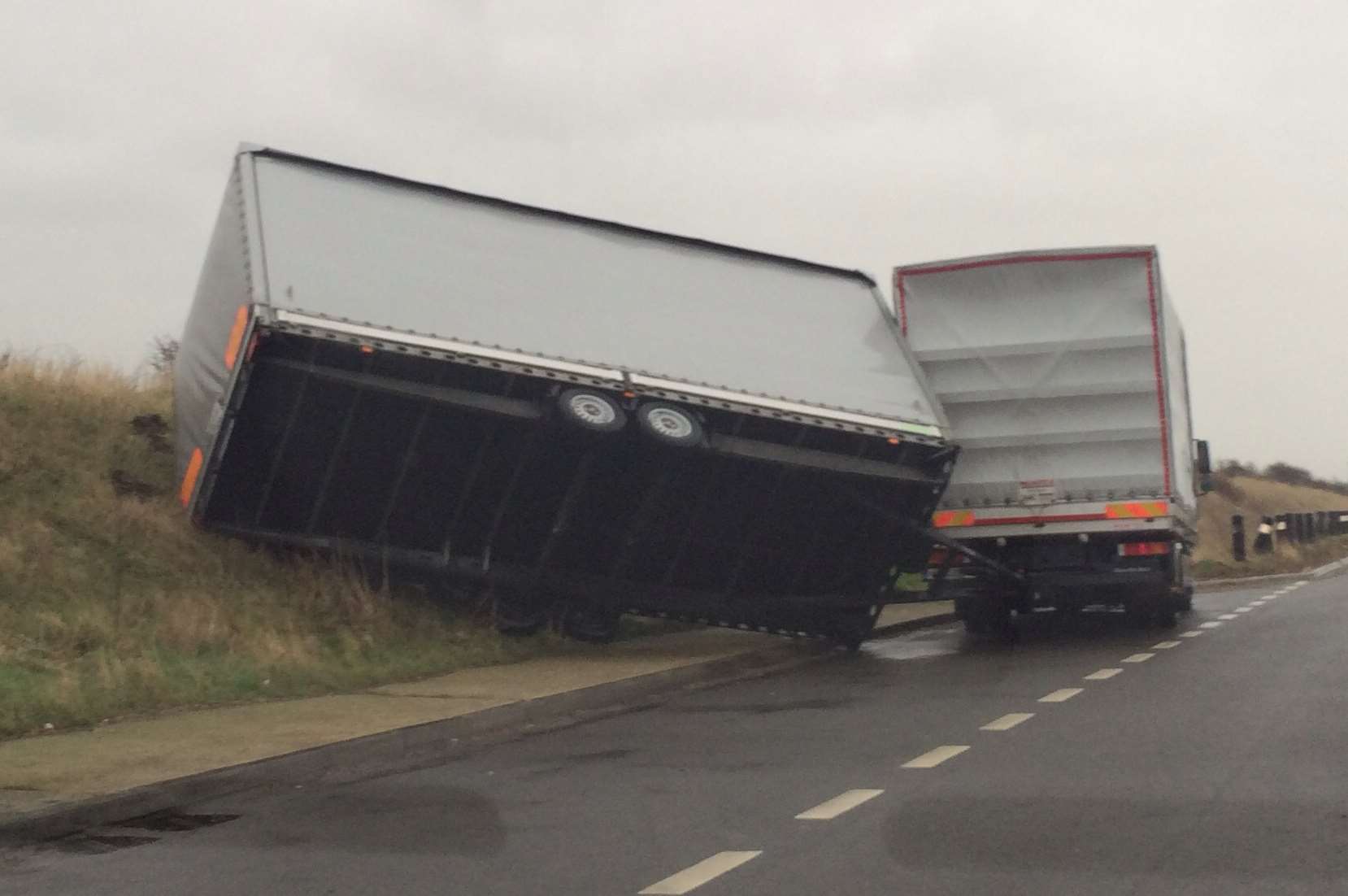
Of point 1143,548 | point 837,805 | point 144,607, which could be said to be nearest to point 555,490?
point 144,607

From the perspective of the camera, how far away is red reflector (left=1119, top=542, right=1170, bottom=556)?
1770cm

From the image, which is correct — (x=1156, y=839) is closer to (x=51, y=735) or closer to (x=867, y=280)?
(x=51, y=735)

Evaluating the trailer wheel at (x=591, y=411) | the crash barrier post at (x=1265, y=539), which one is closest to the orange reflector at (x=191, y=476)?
the trailer wheel at (x=591, y=411)

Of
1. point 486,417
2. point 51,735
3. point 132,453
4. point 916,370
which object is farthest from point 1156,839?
point 132,453

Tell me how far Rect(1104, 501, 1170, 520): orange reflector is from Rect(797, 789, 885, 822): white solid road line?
975 cm

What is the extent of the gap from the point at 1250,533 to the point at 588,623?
143 ft

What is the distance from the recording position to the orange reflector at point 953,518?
1797 cm

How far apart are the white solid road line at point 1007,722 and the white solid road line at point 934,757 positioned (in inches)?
30.4

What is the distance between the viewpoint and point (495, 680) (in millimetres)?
13758

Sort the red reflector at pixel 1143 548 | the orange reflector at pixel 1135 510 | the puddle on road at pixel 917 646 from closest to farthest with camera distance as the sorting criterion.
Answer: the puddle on road at pixel 917 646, the orange reflector at pixel 1135 510, the red reflector at pixel 1143 548

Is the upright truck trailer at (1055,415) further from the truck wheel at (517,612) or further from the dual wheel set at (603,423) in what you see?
the dual wheel set at (603,423)

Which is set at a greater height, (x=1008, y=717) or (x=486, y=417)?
(x=486, y=417)

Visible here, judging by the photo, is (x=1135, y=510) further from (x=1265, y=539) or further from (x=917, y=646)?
(x=1265, y=539)

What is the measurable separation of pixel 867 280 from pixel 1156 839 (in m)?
10.7
